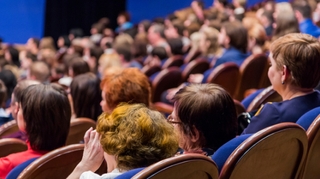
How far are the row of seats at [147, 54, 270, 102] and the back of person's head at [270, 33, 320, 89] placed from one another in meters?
1.46

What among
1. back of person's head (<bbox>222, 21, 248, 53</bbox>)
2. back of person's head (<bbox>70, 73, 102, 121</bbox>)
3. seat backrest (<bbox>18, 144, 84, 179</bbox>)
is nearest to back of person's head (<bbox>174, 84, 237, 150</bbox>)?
seat backrest (<bbox>18, 144, 84, 179</bbox>)

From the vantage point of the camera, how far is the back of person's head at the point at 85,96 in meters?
2.85

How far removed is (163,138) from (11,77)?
143 inches

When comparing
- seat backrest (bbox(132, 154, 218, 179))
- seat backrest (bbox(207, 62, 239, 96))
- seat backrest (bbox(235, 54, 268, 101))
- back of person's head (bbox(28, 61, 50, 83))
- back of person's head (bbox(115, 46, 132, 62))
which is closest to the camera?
seat backrest (bbox(132, 154, 218, 179))

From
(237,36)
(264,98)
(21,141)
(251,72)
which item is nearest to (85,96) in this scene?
(21,141)

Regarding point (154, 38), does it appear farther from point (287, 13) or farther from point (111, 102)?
point (111, 102)

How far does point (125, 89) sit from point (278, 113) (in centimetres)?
70

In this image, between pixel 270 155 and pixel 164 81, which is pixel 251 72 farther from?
pixel 270 155

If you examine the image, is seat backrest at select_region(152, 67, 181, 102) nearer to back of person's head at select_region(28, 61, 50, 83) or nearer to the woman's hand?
back of person's head at select_region(28, 61, 50, 83)

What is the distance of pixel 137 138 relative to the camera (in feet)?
4.66

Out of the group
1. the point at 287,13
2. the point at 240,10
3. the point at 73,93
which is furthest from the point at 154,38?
the point at 73,93

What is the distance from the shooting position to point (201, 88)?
5.86 ft

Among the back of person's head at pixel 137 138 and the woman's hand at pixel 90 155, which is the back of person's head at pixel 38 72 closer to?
the woman's hand at pixel 90 155

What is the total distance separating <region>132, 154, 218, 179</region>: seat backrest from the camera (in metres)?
1.25
